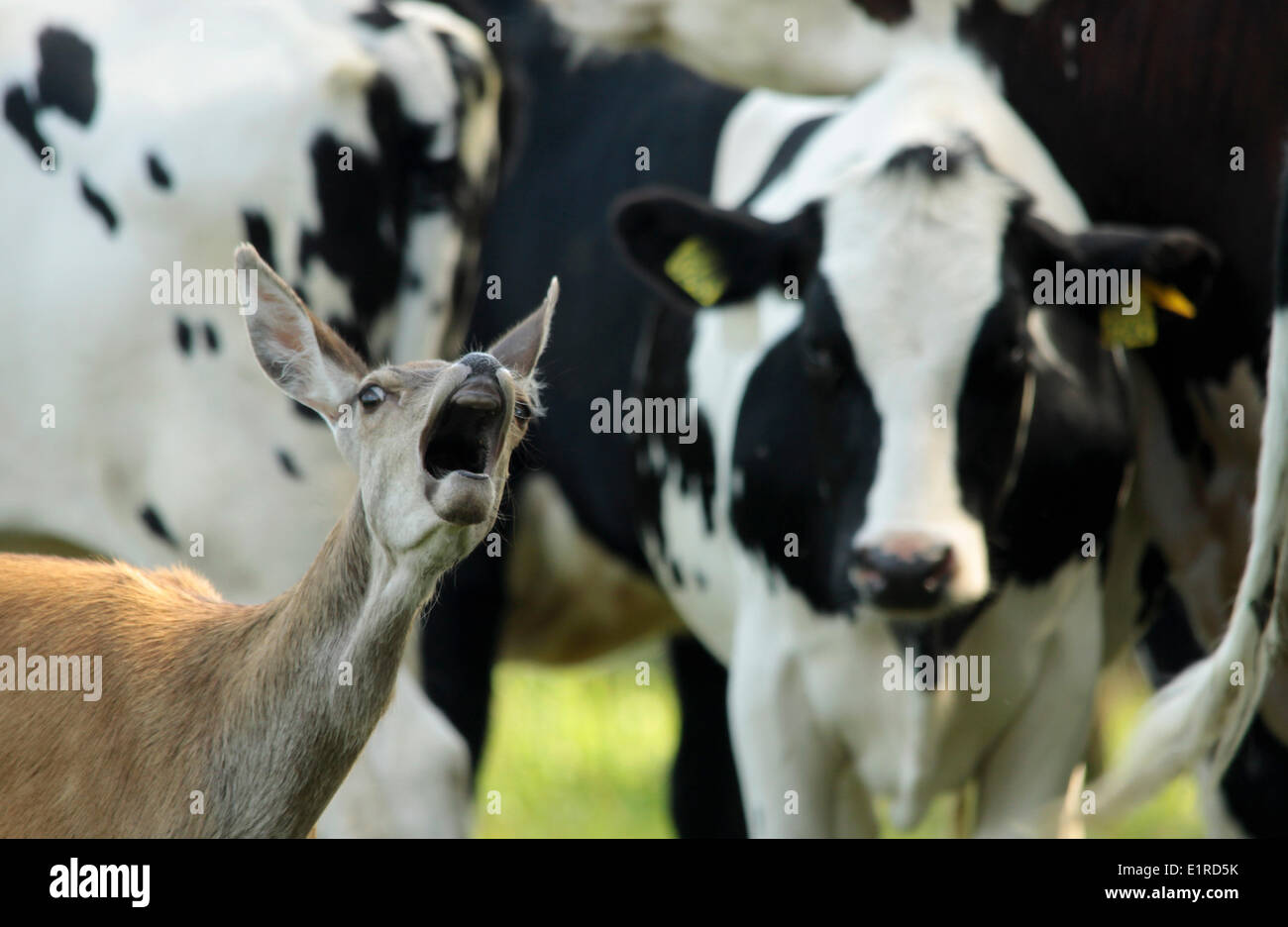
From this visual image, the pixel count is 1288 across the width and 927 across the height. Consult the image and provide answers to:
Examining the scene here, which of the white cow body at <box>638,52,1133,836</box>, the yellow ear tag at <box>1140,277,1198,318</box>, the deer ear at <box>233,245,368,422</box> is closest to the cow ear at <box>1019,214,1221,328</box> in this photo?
the yellow ear tag at <box>1140,277,1198,318</box>

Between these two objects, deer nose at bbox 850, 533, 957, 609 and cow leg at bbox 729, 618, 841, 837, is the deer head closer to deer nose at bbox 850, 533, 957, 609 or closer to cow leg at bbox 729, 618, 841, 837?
deer nose at bbox 850, 533, 957, 609

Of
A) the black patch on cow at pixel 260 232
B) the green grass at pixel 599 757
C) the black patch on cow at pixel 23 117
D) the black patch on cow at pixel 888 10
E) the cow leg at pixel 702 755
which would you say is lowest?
the green grass at pixel 599 757

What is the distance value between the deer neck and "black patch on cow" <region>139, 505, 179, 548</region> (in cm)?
95

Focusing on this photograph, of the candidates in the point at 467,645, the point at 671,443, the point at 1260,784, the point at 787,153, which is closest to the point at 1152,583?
the point at 1260,784

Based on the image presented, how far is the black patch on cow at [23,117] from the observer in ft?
9.96

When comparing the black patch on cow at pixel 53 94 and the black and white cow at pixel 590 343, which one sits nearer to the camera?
the black patch on cow at pixel 53 94

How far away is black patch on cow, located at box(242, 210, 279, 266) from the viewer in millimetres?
3018

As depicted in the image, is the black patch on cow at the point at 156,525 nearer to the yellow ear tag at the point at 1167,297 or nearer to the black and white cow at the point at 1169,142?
the black and white cow at the point at 1169,142

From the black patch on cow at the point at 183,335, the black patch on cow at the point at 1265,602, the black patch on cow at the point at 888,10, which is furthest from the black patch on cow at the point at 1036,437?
the black patch on cow at the point at 183,335

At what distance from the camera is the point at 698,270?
10.7 feet

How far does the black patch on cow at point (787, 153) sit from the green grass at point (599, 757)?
1366 millimetres

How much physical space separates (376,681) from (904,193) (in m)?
1.45

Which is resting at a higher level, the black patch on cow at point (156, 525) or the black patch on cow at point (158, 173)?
the black patch on cow at point (158, 173)
